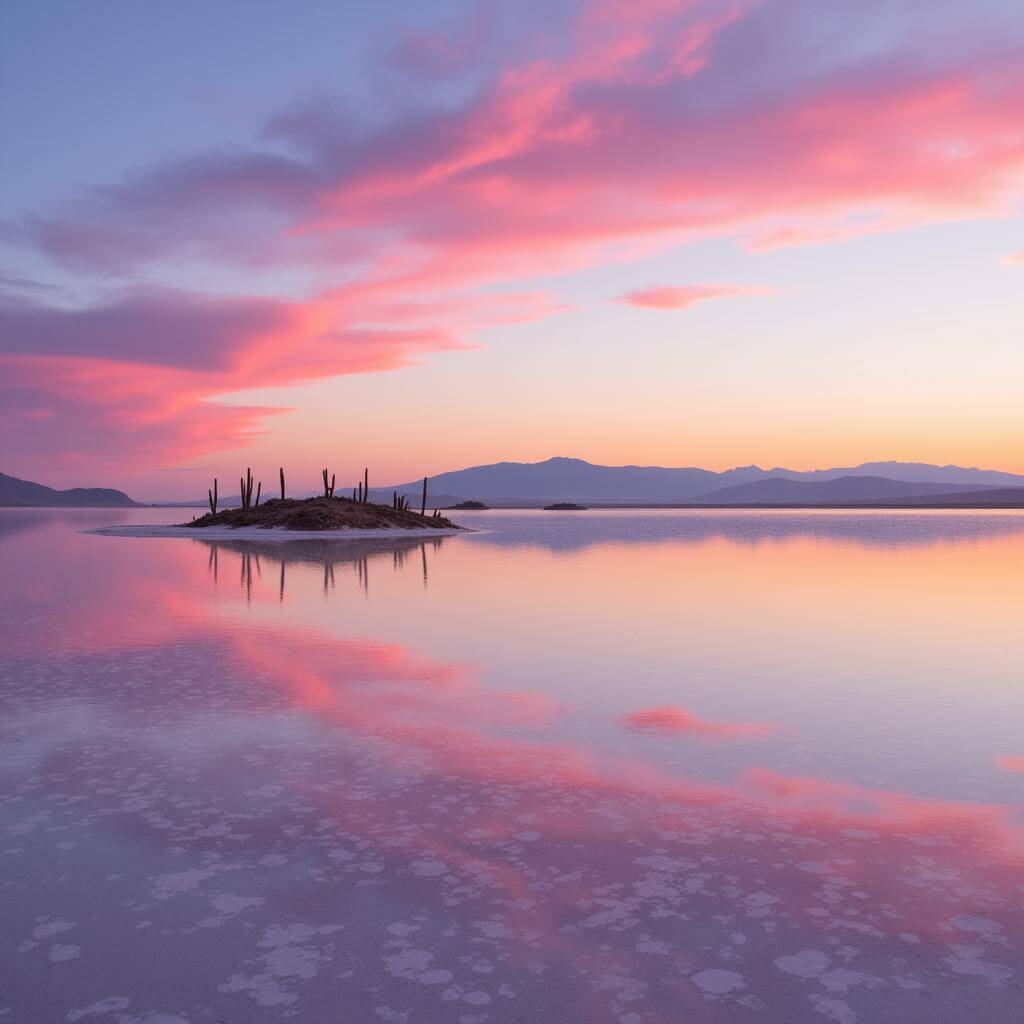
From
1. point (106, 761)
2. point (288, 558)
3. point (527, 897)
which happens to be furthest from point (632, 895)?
point (288, 558)

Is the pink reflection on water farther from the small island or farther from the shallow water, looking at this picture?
the small island

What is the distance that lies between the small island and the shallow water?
1968 inches

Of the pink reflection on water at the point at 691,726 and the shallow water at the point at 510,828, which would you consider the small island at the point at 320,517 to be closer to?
the shallow water at the point at 510,828

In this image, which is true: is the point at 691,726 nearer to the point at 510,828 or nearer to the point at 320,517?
the point at 510,828

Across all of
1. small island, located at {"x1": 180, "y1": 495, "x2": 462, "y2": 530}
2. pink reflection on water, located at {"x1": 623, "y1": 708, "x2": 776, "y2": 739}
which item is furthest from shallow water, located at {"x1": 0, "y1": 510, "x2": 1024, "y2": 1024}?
small island, located at {"x1": 180, "y1": 495, "x2": 462, "y2": 530}

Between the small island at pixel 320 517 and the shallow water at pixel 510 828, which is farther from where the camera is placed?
the small island at pixel 320 517

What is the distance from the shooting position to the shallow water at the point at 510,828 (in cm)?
475

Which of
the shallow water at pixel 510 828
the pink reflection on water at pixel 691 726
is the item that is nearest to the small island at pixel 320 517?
the shallow water at pixel 510 828

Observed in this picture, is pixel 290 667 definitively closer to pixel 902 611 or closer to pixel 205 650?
pixel 205 650

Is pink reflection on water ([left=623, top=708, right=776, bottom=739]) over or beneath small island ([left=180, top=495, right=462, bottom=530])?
beneath

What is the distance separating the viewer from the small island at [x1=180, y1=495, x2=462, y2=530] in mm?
66250

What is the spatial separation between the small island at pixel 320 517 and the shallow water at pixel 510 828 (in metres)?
50.0

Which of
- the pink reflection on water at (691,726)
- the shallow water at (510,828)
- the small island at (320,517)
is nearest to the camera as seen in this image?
the shallow water at (510,828)

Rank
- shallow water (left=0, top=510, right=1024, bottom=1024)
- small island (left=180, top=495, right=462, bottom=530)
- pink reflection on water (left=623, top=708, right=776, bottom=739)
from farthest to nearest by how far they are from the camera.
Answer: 1. small island (left=180, top=495, right=462, bottom=530)
2. pink reflection on water (left=623, top=708, right=776, bottom=739)
3. shallow water (left=0, top=510, right=1024, bottom=1024)
